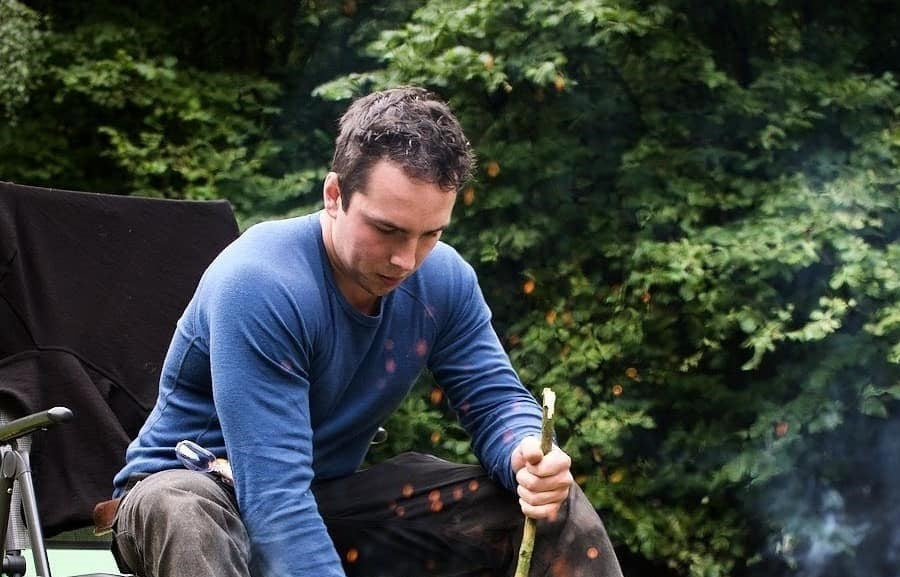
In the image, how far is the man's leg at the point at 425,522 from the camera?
235 centimetres

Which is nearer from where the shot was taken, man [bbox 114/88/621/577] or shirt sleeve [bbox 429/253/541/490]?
man [bbox 114/88/621/577]

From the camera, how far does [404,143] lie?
6.97 feet

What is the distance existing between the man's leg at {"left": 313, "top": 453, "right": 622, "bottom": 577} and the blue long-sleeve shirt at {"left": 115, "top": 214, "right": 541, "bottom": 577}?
0.19 ft

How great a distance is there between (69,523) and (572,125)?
97.3 inches

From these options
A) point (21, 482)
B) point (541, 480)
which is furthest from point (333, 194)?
point (21, 482)

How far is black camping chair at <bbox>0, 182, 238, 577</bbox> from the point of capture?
9.05 feet

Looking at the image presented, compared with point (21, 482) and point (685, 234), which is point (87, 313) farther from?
point (685, 234)

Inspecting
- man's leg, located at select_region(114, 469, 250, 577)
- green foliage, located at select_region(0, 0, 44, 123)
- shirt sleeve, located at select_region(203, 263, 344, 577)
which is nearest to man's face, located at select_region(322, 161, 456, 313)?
shirt sleeve, located at select_region(203, 263, 344, 577)

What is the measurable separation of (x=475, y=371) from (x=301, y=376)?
15.5 inches

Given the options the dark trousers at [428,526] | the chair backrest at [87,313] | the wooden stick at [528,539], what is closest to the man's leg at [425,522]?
the dark trousers at [428,526]

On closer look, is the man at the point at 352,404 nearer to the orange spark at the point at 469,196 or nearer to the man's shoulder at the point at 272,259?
the man's shoulder at the point at 272,259

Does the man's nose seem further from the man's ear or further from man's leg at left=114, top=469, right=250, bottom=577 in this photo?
man's leg at left=114, top=469, right=250, bottom=577

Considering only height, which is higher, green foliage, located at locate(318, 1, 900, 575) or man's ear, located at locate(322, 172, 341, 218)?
man's ear, located at locate(322, 172, 341, 218)

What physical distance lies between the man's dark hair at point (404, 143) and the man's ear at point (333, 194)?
0.6 inches
